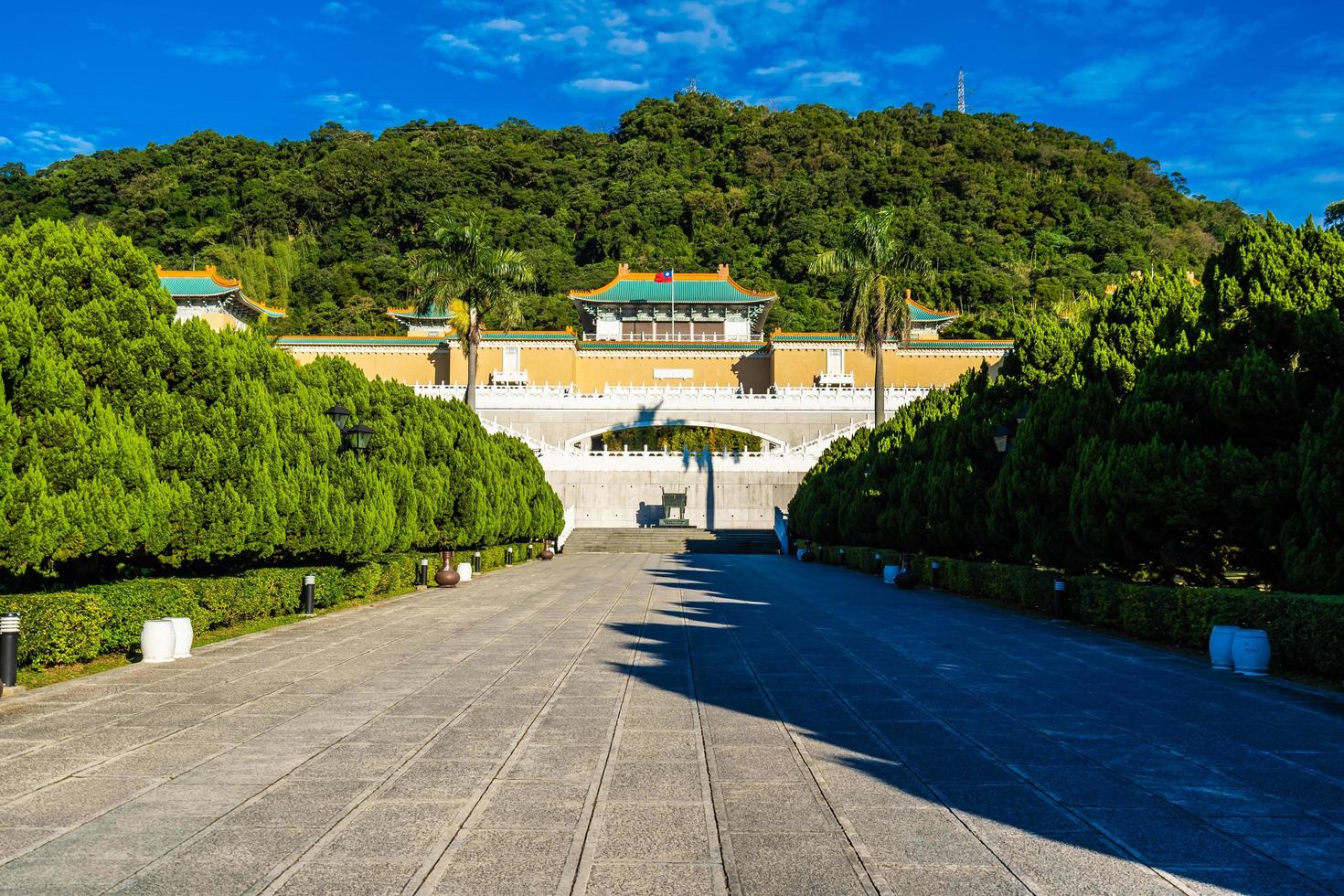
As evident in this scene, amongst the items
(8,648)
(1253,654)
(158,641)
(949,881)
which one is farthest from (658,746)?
(1253,654)

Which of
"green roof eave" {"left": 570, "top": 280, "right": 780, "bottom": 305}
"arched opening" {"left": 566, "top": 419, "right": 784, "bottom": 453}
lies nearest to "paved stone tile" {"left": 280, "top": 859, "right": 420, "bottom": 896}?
"arched opening" {"left": 566, "top": 419, "right": 784, "bottom": 453}

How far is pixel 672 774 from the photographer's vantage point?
18.4 ft

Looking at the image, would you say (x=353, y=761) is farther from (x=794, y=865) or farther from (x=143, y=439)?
(x=143, y=439)

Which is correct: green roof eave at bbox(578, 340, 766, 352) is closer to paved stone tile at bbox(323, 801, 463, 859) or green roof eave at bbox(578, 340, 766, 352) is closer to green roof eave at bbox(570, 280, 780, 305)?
green roof eave at bbox(570, 280, 780, 305)

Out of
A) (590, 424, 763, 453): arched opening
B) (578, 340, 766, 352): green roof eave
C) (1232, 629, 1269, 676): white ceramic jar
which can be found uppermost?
(578, 340, 766, 352): green roof eave

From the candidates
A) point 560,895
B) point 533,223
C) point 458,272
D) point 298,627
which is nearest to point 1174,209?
point 533,223

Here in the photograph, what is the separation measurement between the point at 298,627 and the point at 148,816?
28.8 feet

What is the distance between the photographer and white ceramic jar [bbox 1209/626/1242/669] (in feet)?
31.0

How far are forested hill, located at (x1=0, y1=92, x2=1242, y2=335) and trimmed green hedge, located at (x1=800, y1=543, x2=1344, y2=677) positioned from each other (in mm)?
49941

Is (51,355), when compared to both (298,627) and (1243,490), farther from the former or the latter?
(1243,490)

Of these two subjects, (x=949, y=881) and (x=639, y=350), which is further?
(x=639, y=350)

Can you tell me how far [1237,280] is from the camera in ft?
41.6

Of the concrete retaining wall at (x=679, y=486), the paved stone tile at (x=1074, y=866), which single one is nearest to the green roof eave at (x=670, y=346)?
the concrete retaining wall at (x=679, y=486)

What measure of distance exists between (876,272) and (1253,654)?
24523mm
